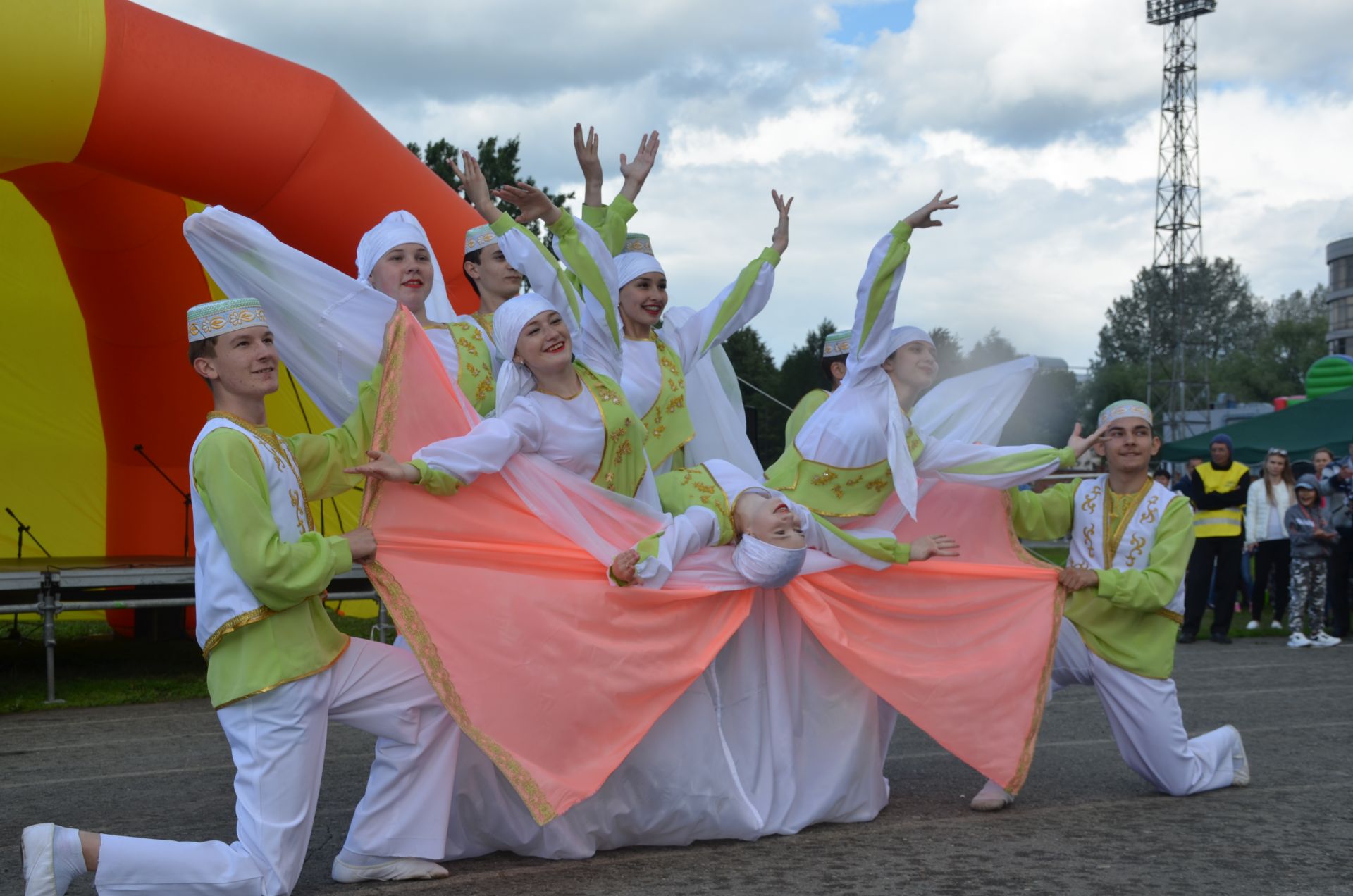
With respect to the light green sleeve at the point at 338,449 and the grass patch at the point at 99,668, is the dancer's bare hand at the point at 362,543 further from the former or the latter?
the grass patch at the point at 99,668

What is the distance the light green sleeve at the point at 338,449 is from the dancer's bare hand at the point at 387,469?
19cm

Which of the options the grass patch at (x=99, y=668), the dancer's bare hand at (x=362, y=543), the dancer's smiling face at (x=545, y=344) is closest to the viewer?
the dancer's bare hand at (x=362, y=543)

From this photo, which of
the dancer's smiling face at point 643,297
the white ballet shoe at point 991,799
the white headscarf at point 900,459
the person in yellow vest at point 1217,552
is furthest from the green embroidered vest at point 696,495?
the person in yellow vest at point 1217,552

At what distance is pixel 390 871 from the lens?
385cm

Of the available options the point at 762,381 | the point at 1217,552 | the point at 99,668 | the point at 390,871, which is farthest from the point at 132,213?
the point at 762,381

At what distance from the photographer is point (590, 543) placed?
14.0ft

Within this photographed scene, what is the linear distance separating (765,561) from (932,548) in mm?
728

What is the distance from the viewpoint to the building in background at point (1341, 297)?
60.8 metres

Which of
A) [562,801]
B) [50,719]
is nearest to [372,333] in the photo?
[562,801]

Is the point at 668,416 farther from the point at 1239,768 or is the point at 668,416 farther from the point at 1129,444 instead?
the point at 1239,768

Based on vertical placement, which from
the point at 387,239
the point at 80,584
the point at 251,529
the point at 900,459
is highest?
the point at 387,239

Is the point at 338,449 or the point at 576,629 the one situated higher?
the point at 338,449

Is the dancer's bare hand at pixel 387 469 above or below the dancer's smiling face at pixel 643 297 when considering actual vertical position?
below

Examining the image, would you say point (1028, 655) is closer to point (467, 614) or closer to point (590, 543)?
point (590, 543)
